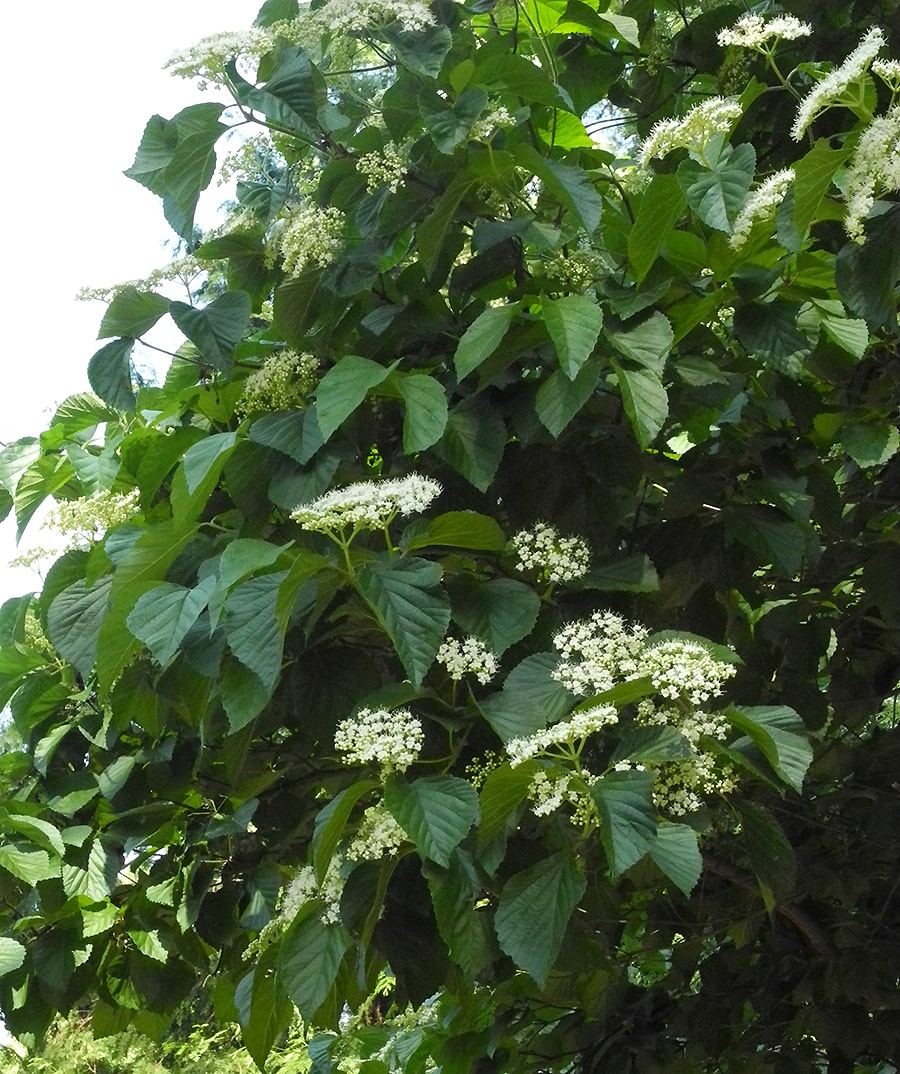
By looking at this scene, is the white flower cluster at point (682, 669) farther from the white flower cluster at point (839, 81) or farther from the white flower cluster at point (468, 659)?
the white flower cluster at point (839, 81)

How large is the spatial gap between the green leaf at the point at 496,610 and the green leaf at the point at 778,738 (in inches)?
7.4

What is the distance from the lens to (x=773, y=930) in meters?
1.64

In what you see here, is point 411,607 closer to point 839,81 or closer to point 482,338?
point 482,338

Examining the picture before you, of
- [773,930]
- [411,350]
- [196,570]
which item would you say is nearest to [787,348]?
[411,350]

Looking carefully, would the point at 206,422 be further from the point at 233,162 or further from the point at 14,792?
the point at 14,792

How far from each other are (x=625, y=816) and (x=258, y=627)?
0.32 m

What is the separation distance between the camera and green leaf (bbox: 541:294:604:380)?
1009 millimetres

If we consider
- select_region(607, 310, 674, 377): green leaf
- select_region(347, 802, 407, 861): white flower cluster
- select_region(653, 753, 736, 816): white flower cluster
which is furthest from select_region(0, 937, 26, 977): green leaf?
select_region(607, 310, 674, 377): green leaf

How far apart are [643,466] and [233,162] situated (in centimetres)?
56

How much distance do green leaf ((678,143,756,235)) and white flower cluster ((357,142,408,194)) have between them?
27 centimetres

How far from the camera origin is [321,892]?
1060 millimetres

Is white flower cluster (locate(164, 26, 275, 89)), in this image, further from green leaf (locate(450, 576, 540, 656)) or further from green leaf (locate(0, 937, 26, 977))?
green leaf (locate(0, 937, 26, 977))

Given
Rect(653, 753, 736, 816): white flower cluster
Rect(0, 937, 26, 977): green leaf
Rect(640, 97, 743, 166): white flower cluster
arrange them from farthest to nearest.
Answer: Rect(0, 937, 26, 977): green leaf, Rect(640, 97, 743, 166): white flower cluster, Rect(653, 753, 736, 816): white flower cluster

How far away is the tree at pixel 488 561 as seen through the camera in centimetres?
96
